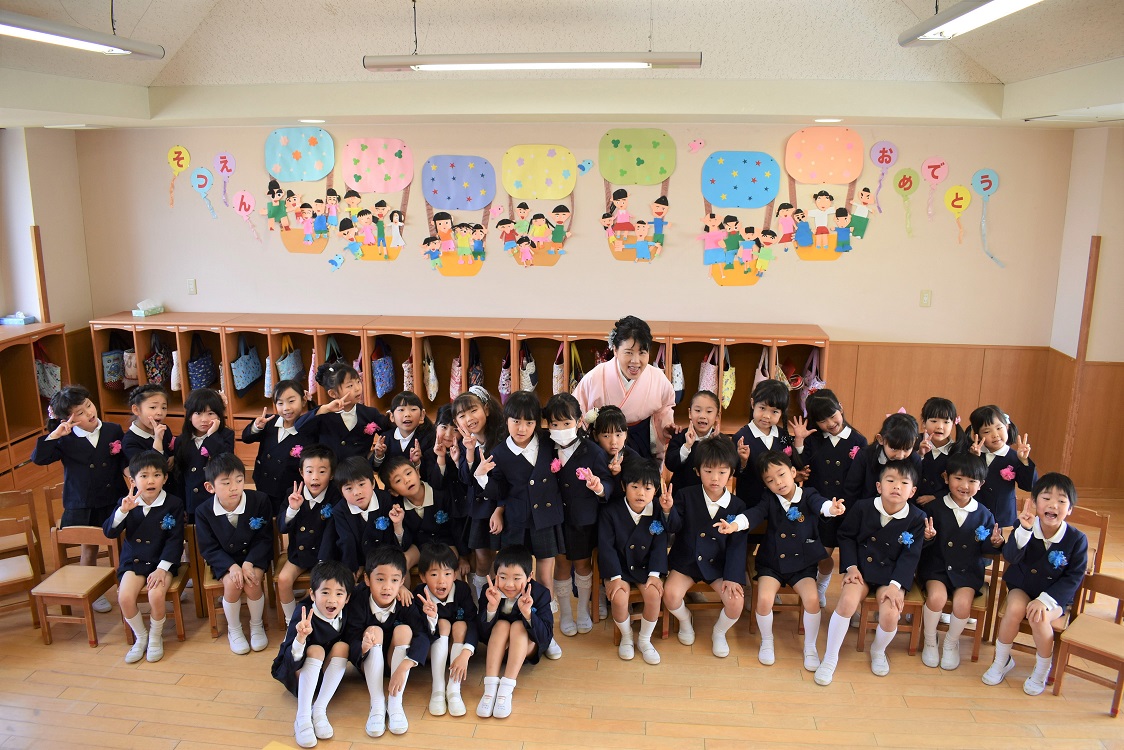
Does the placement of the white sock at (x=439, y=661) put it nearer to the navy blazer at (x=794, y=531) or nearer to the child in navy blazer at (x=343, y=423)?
the child in navy blazer at (x=343, y=423)

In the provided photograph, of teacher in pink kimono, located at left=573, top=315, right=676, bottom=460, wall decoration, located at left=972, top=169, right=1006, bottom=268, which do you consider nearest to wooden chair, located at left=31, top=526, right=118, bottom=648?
teacher in pink kimono, located at left=573, top=315, right=676, bottom=460

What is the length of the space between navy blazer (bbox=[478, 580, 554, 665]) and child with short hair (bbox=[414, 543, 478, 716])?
0.18 feet

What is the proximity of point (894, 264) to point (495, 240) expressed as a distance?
3040 mm

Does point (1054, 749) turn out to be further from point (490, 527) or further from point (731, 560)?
point (490, 527)

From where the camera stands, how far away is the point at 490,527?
13.6 feet

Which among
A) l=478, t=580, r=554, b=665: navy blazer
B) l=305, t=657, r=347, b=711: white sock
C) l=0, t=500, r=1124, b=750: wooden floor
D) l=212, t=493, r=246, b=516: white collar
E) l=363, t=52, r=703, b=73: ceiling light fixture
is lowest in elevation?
l=0, t=500, r=1124, b=750: wooden floor

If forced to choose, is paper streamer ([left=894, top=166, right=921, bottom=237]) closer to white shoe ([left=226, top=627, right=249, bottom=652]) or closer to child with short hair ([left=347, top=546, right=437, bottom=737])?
child with short hair ([left=347, top=546, right=437, bottom=737])

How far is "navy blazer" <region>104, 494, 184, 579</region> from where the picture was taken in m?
4.12

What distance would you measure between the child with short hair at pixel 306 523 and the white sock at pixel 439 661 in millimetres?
834

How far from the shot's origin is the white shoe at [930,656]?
3951mm

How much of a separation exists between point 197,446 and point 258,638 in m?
1.13

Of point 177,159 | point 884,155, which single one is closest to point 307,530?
point 177,159

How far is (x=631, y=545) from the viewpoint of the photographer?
13.5 feet

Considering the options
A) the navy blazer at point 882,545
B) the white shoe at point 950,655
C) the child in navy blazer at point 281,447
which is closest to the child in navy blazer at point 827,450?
the navy blazer at point 882,545
